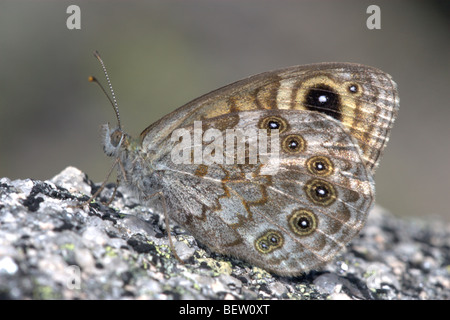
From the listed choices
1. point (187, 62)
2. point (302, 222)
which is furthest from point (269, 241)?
point (187, 62)

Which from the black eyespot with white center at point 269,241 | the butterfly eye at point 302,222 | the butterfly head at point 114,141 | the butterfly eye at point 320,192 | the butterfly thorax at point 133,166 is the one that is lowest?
the black eyespot with white center at point 269,241

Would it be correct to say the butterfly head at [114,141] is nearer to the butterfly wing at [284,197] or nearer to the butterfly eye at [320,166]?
the butterfly wing at [284,197]

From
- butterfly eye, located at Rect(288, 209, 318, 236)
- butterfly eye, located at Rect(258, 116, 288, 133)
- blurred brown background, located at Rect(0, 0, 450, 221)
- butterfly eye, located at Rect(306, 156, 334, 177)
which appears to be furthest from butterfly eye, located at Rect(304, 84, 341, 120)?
blurred brown background, located at Rect(0, 0, 450, 221)

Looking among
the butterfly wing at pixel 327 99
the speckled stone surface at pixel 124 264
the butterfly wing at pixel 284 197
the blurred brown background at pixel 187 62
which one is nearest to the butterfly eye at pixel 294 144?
the butterfly wing at pixel 284 197

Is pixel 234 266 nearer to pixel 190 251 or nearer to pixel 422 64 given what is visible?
pixel 190 251

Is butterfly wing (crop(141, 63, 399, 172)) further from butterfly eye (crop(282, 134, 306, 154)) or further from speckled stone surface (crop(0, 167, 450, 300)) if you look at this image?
speckled stone surface (crop(0, 167, 450, 300))
